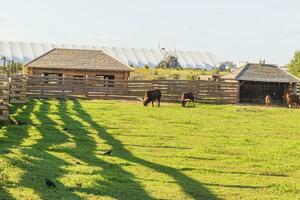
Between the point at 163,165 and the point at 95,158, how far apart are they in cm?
155

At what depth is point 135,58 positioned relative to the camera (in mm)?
90000

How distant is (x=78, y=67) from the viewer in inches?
1602

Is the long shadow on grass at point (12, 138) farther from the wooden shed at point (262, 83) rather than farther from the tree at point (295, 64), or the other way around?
the tree at point (295, 64)

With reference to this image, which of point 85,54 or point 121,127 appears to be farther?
point 85,54

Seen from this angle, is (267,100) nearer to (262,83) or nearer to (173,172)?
(262,83)

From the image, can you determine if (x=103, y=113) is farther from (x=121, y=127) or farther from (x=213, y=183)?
(x=213, y=183)

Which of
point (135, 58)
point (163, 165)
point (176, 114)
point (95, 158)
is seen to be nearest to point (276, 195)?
point (163, 165)

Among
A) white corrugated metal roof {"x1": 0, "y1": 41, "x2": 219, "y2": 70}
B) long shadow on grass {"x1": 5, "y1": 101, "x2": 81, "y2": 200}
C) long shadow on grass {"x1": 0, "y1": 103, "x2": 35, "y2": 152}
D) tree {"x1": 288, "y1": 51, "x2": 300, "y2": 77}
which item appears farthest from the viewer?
white corrugated metal roof {"x1": 0, "y1": 41, "x2": 219, "y2": 70}

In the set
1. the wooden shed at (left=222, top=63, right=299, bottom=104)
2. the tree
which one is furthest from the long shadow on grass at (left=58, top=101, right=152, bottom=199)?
the tree

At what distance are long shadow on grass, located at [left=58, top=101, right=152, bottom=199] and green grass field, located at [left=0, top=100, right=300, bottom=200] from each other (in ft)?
0.06

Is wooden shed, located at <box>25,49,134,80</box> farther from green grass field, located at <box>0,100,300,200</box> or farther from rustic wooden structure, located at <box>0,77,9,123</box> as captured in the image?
rustic wooden structure, located at <box>0,77,9,123</box>

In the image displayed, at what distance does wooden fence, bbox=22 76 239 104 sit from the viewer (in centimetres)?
3594

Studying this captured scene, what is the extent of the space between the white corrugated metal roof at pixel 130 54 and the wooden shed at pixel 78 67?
3966 centimetres

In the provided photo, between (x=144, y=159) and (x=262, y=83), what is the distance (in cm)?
2849
